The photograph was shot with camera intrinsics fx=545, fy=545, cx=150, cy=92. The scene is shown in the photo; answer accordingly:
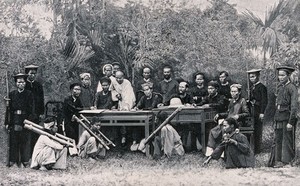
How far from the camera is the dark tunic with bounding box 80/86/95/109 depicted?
25.2 ft

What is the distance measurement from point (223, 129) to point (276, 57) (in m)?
1.28

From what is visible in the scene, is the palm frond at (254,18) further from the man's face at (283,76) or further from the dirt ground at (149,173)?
the dirt ground at (149,173)

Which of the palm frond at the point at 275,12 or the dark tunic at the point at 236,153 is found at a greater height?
the palm frond at the point at 275,12

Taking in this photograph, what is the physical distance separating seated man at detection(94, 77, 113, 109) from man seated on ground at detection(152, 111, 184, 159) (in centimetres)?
76

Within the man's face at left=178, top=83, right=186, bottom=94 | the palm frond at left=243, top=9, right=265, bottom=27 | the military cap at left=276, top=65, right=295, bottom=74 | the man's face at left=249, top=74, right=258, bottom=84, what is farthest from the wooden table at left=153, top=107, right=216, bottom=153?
the palm frond at left=243, top=9, right=265, bottom=27

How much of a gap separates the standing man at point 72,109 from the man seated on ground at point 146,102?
2.67 feet

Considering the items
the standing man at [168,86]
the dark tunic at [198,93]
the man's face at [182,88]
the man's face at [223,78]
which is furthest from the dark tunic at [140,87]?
the man's face at [223,78]

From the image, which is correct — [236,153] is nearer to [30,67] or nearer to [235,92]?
[235,92]

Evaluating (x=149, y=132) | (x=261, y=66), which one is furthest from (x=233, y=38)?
(x=149, y=132)

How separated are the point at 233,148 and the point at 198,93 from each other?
35.5 inches

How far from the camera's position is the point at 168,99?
7.61m

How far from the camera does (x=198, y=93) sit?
24.7 feet

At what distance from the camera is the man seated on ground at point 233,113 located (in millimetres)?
7316

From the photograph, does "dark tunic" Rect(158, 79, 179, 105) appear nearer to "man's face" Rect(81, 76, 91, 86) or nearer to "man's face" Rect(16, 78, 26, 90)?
"man's face" Rect(81, 76, 91, 86)
